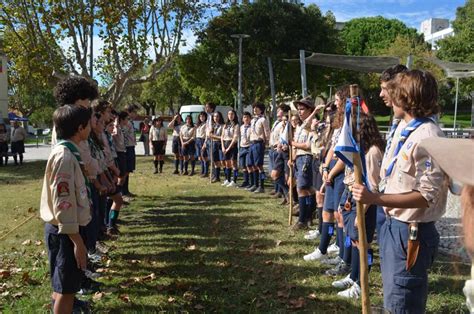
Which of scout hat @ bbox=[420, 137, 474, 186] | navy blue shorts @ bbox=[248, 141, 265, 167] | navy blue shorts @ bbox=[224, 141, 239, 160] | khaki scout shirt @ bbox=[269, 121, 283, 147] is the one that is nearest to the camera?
scout hat @ bbox=[420, 137, 474, 186]

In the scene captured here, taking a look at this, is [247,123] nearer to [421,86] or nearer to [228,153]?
[228,153]

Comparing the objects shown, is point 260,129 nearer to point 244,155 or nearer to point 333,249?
point 244,155

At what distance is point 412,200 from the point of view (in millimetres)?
2648

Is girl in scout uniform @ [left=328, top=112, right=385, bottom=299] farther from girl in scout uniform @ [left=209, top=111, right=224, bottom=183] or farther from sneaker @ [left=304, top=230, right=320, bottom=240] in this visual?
girl in scout uniform @ [left=209, top=111, right=224, bottom=183]

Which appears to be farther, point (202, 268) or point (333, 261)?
point (333, 261)

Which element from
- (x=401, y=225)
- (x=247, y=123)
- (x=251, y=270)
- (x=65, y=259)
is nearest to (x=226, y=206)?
(x=247, y=123)

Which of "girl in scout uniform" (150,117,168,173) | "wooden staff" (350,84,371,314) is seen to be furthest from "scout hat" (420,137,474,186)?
"girl in scout uniform" (150,117,168,173)

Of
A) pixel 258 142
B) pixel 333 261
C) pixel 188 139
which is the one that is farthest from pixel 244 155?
pixel 333 261

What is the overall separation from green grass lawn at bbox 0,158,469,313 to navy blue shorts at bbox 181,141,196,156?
19.4 ft

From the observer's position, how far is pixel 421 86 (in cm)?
276

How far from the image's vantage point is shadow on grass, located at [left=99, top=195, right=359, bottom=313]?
171 inches

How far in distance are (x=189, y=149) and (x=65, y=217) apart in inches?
463

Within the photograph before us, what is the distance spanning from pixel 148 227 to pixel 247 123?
4.83 m

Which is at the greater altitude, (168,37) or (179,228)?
(168,37)
